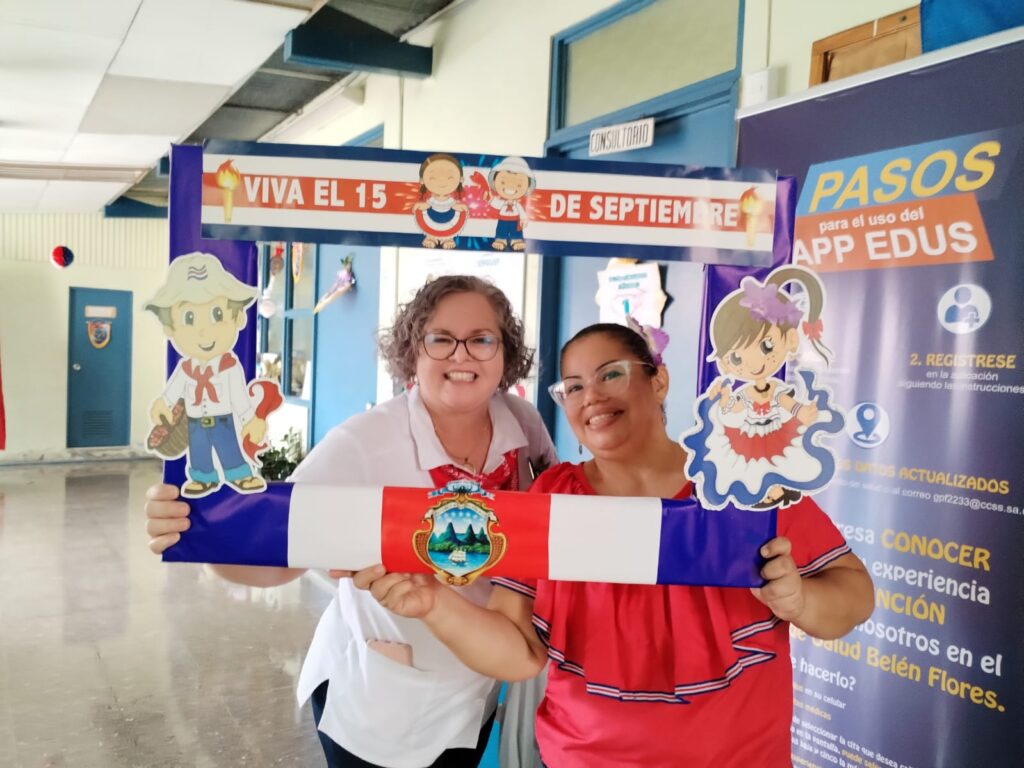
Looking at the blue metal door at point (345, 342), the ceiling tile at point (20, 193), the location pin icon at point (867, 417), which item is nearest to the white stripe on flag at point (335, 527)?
the location pin icon at point (867, 417)

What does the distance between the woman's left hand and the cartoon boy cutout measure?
2.52ft

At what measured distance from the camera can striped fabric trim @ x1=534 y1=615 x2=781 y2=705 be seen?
123 cm

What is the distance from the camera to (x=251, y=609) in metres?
4.97

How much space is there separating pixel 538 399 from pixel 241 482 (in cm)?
301

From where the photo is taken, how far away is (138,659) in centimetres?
415

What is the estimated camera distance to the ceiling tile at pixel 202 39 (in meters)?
3.32

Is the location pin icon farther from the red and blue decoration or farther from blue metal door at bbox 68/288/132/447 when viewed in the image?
blue metal door at bbox 68/288/132/447

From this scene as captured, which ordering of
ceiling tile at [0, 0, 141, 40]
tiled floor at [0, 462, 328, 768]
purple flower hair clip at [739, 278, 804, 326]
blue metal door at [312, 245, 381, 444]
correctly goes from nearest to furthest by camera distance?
1. purple flower hair clip at [739, 278, 804, 326]
2. ceiling tile at [0, 0, 141, 40]
3. tiled floor at [0, 462, 328, 768]
4. blue metal door at [312, 245, 381, 444]

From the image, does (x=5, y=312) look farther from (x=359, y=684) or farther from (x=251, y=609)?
(x=359, y=684)

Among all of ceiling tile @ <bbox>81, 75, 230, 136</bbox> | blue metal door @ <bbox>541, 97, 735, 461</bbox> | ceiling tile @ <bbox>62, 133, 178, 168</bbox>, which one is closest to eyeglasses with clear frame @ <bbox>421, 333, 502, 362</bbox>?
blue metal door @ <bbox>541, 97, 735, 461</bbox>

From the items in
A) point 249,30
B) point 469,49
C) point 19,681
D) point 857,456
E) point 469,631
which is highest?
point 469,49

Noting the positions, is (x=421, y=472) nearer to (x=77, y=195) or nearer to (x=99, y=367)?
(x=77, y=195)

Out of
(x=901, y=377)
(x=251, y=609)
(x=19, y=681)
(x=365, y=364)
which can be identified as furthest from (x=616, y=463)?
(x=365, y=364)

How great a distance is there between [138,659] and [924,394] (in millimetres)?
3917
